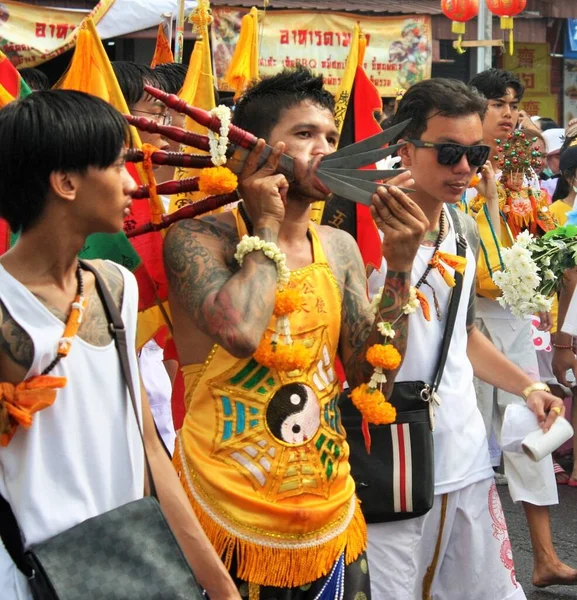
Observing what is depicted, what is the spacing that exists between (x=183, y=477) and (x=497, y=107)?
4481 millimetres

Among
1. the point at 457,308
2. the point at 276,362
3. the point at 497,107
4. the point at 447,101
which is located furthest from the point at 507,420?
the point at 497,107

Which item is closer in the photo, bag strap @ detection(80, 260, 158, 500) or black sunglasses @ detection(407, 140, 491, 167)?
bag strap @ detection(80, 260, 158, 500)

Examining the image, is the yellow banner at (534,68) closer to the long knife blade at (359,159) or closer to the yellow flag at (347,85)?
the yellow flag at (347,85)

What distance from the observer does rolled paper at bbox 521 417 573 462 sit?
3.79 m

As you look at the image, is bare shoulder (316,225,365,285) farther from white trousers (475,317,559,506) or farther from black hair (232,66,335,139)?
white trousers (475,317,559,506)

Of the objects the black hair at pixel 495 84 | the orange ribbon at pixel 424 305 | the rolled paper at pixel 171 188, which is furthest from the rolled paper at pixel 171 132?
the black hair at pixel 495 84

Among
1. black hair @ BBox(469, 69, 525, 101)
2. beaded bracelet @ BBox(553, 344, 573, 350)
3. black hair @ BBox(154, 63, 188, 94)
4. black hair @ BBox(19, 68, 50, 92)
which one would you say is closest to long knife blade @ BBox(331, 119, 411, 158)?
black hair @ BBox(154, 63, 188, 94)

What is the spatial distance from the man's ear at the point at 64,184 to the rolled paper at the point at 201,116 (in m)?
0.51

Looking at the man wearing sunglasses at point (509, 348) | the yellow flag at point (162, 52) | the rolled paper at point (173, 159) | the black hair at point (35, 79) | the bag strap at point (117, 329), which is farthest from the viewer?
the yellow flag at point (162, 52)

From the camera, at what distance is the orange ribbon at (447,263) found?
152 inches

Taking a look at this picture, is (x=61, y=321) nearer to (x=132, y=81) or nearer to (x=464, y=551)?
(x=464, y=551)

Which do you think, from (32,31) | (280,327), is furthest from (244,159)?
(32,31)

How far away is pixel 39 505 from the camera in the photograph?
7.20 feet

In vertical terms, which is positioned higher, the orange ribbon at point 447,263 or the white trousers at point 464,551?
the orange ribbon at point 447,263
